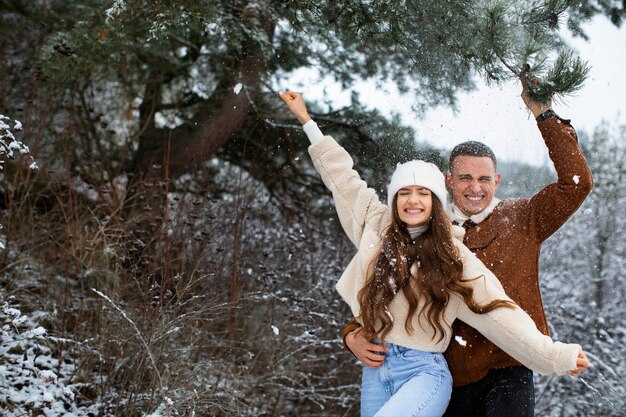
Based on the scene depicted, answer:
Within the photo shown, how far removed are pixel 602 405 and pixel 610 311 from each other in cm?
133

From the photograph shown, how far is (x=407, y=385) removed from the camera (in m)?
2.72

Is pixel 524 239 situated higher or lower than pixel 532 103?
lower

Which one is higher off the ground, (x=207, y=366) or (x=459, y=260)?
(x=459, y=260)

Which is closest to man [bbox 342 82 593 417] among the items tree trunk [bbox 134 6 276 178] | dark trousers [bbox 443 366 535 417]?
dark trousers [bbox 443 366 535 417]

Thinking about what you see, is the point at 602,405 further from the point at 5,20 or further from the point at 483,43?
the point at 5,20

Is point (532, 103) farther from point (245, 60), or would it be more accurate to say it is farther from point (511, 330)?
point (245, 60)

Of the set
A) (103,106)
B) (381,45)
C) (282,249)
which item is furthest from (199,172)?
(381,45)

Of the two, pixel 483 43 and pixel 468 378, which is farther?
pixel 483 43

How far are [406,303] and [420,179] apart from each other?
537 millimetres

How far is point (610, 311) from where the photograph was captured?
6355 mm

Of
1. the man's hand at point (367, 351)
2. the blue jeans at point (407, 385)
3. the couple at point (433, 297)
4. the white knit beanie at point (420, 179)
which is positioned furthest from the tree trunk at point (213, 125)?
the blue jeans at point (407, 385)

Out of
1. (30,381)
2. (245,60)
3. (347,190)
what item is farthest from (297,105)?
(30,381)

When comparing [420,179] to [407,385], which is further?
[420,179]

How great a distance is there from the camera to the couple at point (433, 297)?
107 inches
